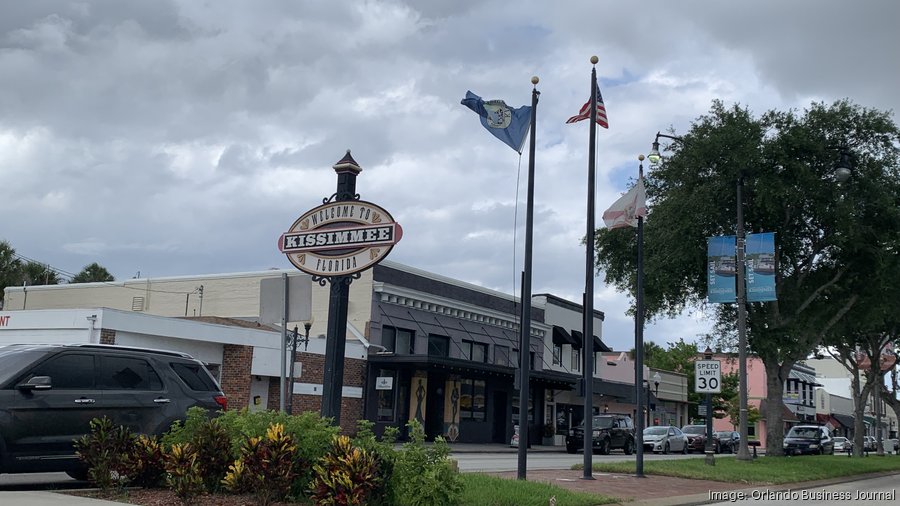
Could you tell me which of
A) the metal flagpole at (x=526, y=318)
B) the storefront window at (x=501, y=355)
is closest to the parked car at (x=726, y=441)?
the storefront window at (x=501, y=355)

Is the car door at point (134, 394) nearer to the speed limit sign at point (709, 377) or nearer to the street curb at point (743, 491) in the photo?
the street curb at point (743, 491)

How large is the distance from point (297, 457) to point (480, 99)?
8846mm

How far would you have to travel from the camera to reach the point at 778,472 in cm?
2292

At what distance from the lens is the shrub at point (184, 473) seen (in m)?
10.2

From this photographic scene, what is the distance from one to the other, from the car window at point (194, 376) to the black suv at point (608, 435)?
29285mm

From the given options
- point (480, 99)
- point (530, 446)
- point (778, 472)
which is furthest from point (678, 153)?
point (530, 446)

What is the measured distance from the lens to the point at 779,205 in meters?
28.9

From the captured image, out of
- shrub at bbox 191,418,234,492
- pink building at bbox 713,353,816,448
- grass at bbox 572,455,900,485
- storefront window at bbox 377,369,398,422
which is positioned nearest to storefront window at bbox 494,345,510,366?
storefront window at bbox 377,369,398,422

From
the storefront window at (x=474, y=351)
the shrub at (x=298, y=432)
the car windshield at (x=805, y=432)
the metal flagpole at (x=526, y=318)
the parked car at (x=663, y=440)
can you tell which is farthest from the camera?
the car windshield at (x=805, y=432)

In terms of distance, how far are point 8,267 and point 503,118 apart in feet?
132

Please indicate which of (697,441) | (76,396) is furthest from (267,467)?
(697,441)

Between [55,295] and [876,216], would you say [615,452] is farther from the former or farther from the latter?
[55,295]

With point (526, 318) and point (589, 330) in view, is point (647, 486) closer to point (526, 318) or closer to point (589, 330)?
point (589, 330)

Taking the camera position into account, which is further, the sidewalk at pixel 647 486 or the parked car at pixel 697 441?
the parked car at pixel 697 441
